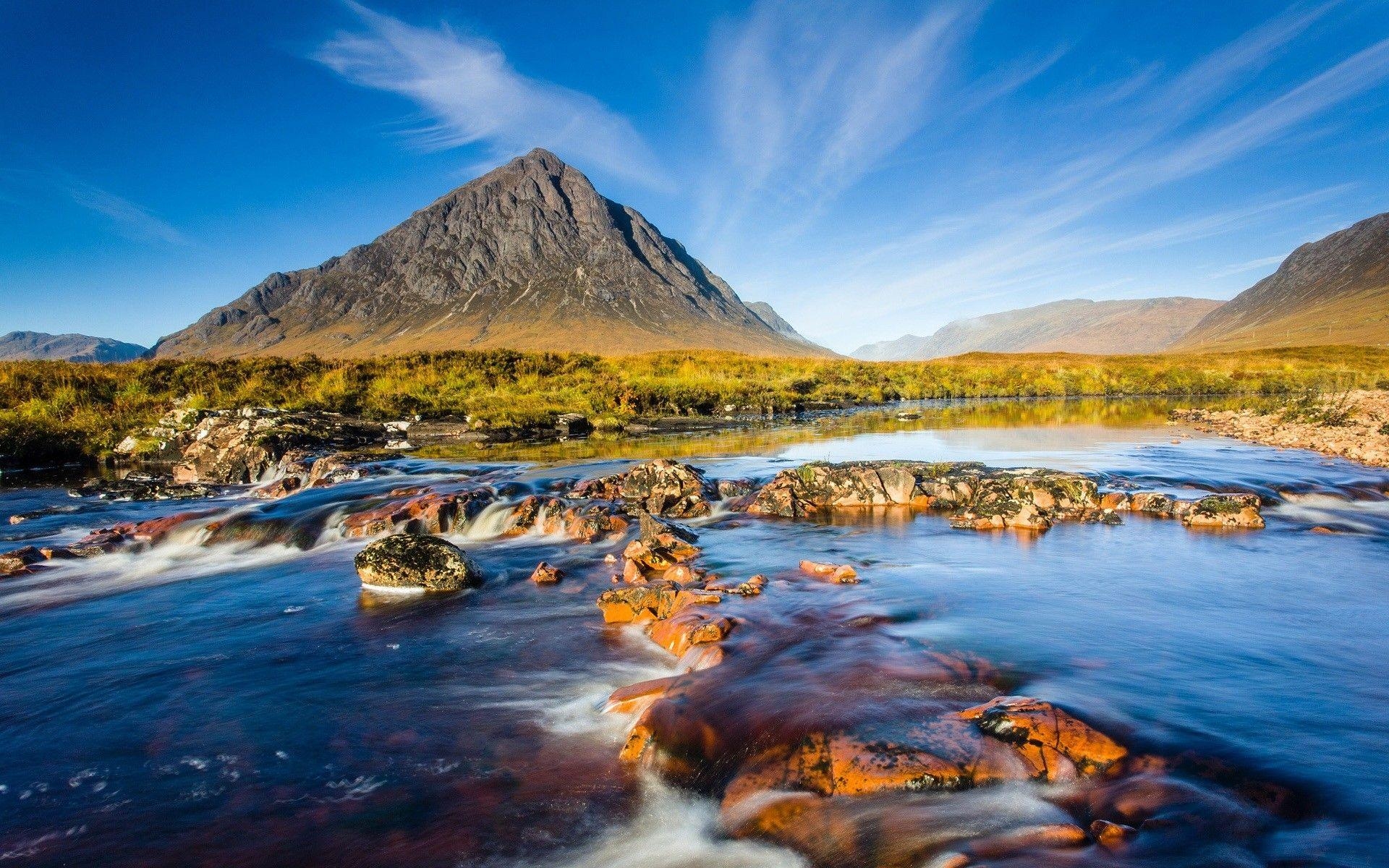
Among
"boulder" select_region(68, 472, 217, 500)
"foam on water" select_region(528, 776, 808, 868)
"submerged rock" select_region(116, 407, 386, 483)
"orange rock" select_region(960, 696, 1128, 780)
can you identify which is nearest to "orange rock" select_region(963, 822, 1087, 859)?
"orange rock" select_region(960, 696, 1128, 780)

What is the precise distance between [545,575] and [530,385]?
26158 mm

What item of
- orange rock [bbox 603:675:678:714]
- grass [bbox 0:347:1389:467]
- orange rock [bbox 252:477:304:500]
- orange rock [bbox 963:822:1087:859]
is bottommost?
orange rock [bbox 603:675:678:714]

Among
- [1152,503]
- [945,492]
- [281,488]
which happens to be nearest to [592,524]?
[945,492]

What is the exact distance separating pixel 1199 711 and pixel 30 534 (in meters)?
17.7

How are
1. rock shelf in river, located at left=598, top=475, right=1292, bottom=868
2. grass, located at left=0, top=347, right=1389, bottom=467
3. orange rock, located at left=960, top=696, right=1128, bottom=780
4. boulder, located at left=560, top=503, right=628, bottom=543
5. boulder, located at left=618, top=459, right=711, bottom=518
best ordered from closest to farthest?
rock shelf in river, located at left=598, top=475, right=1292, bottom=868
orange rock, located at left=960, top=696, right=1128, bottom=780
boulder, located at left=560, top=503, right=628, bottom=543
boulder, located at left=618, top=459, right=711, bottom=518
grass, located at left=0, top=347, right=1389, bottom=467

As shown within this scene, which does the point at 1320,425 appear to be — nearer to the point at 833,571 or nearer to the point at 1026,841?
the point at 833,571

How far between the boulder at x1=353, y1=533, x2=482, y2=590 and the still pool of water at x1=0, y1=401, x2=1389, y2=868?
324mm

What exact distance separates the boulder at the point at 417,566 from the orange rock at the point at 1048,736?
6.72 m

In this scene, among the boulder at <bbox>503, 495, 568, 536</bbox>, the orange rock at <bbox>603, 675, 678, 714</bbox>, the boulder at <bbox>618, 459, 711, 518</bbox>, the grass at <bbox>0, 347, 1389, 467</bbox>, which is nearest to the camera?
Answer: the orange rock at <bbox>603, 675, 678, 714</bbox>

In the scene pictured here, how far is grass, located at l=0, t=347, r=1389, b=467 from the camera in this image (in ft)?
78.3

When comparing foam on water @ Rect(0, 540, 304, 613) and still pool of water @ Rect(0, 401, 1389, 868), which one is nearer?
still pool of water @ Rect(0, 401, 1389, 868)

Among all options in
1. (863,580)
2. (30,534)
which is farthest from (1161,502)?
(30,534)

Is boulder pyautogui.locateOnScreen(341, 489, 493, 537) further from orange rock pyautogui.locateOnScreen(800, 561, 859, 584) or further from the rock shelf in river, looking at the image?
the rock shelf in river

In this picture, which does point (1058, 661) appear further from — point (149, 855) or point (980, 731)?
point (149, 855)
